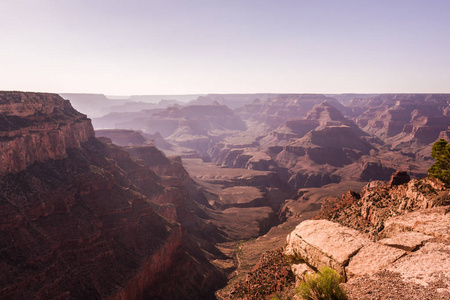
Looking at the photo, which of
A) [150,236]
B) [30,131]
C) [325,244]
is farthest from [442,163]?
[30,131]

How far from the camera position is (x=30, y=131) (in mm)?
52812

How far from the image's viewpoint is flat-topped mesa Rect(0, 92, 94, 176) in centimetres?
4765

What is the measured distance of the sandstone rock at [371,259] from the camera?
705 inches

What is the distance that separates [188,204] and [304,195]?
193 ft

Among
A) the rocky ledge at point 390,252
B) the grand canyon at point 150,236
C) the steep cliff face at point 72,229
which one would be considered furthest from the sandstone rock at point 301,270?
the steep cliff face at point 72,229

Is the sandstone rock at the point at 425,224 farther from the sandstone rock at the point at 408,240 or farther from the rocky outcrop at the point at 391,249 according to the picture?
the sandstone rock at the point at 408,240

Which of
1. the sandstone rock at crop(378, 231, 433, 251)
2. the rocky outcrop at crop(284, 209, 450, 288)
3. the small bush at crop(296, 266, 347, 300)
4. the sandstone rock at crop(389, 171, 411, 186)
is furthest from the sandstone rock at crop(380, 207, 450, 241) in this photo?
the sandstone rock at crop(389, 171, 411, 186)

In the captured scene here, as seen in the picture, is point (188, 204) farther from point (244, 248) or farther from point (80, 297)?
point (80, 297)

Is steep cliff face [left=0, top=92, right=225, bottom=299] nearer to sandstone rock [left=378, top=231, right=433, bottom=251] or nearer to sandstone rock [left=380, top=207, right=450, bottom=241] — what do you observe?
sandstone rock [left=378, top=231, right=433, bottom=251]

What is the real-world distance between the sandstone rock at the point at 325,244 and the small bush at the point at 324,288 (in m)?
2.80

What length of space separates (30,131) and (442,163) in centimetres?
6424

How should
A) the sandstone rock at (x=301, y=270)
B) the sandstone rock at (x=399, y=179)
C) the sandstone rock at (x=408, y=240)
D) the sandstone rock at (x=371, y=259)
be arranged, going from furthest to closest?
the sandstone rock at (x=399, y=179), the sandstone rock at (x=301, y=270), the sandstone rock at (x=408, y=240), the sandstone rock at (x=371, y=259)

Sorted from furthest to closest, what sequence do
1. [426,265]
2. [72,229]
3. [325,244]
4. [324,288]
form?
[72,229] < [325,244] < [324,288] < [426,265]

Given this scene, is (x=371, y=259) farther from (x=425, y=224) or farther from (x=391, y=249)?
(x=425, y=224)
